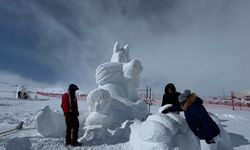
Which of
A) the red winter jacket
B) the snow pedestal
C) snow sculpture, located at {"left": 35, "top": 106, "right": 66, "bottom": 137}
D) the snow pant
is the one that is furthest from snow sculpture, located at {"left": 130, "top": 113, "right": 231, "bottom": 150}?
snow sculpture, located at {"left": 35, "top": 106, "right": 66, "bottom": 137}

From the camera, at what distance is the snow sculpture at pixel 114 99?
6077mm

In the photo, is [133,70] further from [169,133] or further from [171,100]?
[169,133]

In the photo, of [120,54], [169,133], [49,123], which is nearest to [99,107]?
[49,123]

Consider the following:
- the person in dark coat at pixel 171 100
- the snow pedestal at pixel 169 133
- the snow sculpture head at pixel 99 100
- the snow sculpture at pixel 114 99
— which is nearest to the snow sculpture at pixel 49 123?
the snow sculpture at pixel 114 99

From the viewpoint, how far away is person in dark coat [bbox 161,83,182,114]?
3799mm

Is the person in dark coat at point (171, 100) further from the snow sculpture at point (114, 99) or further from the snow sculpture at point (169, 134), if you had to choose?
the snow sculpture at point (114, 99)

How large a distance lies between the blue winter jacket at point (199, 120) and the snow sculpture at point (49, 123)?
380cm

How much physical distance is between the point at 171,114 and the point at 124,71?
13.8 feet

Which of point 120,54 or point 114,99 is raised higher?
point 120,54

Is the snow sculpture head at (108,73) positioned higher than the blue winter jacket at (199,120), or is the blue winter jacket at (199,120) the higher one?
the snow sculpture head at (108,73)

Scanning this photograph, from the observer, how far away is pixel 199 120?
3.21 m

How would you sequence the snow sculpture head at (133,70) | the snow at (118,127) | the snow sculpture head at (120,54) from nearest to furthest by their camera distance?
1. the snow at (118,127)
2. the snow sculpture head at (133,70)
3. the snow sculpture head at (120,54)

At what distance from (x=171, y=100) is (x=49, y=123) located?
134 inches

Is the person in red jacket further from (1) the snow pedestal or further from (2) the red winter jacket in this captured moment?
(1) the snow pedestal
